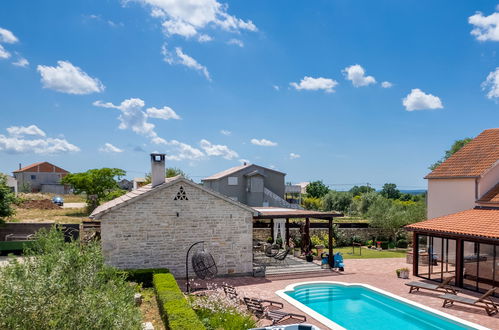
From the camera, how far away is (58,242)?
8.95 meters

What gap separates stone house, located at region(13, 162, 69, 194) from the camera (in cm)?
7494

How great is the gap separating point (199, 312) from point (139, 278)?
5624 millimetres

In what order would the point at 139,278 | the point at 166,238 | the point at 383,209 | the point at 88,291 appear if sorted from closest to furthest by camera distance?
the point at 88,291, the point at 139,278, the point at 166,238, the point at 383,209

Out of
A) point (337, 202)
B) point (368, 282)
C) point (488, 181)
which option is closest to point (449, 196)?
point (488, 181)

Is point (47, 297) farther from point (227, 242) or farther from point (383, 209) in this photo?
point (383, 209)

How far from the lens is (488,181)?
2139 cm

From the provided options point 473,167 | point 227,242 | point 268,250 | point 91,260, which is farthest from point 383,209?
point 91,260

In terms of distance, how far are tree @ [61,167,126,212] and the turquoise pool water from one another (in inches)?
1332

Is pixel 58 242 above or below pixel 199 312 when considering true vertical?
above

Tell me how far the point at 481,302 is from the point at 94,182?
41.1 m

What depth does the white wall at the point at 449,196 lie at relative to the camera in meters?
21.8

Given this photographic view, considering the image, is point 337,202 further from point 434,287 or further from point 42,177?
point 42,177

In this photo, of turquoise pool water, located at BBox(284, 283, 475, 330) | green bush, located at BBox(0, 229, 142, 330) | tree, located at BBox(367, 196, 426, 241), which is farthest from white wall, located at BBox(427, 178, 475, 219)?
green bush, located at BBox(0, 229, 142, 330)

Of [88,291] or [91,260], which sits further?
[91,260]
